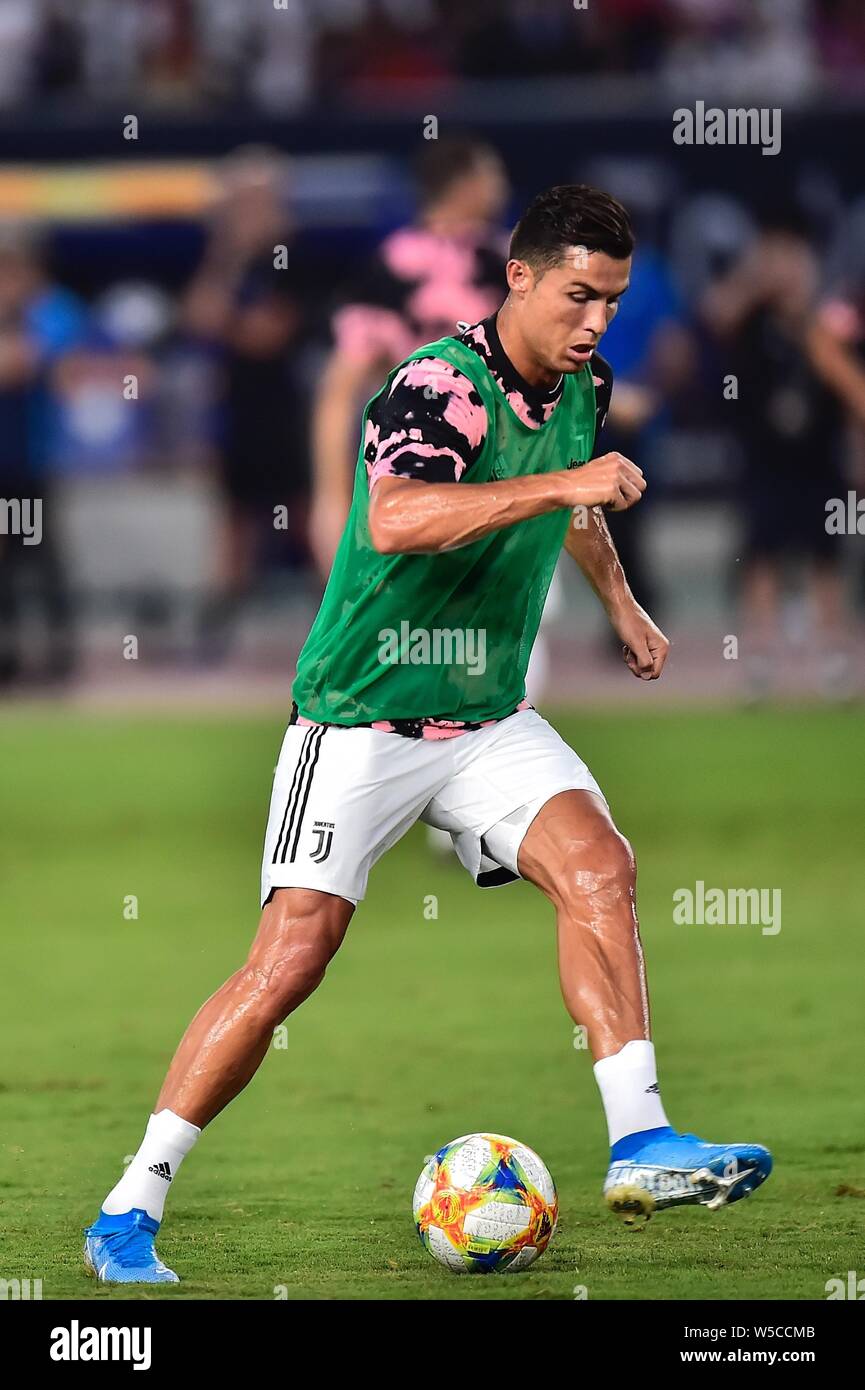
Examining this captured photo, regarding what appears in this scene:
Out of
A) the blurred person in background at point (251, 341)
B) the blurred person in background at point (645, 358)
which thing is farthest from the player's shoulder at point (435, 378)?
the blurred person in background at point (251, 341)

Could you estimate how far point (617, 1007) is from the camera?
520 centimetres

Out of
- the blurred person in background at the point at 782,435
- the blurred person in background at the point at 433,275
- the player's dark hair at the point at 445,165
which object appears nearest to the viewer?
the player's dark hair at the point at 445,165

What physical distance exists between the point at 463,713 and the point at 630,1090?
1.02 m

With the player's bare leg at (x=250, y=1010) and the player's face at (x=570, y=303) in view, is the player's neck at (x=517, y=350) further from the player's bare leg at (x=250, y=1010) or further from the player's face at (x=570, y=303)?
the player's bare leg at (x=250, y=1010)

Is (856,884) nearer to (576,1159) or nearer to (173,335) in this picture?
(576,1159)

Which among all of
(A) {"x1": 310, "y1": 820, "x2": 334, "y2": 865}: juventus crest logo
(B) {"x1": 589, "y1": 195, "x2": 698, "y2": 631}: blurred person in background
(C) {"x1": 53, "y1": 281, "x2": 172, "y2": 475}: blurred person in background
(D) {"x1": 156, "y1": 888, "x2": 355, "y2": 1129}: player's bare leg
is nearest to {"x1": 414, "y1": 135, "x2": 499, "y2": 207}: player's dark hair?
(B) {"x1": 589, "y1": 195, "x2": 698, "y2": 631}: blurred person in background

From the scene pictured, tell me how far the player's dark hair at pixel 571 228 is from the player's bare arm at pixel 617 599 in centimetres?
90

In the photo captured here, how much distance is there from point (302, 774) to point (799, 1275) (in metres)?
1.57

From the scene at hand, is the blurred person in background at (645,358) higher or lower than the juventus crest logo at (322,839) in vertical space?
higher

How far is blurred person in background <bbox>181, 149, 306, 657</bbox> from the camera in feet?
59.1

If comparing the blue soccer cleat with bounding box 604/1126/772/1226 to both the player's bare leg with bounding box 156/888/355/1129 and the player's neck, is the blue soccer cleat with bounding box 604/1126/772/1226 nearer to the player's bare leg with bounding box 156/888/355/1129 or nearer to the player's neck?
the player's bare leg with bounding box 156/888/355/1129

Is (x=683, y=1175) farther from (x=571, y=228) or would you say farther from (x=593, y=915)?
(x=571, y=228)

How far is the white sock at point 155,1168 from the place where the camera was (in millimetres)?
5180

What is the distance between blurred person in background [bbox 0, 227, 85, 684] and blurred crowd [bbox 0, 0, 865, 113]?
2.34 metres
